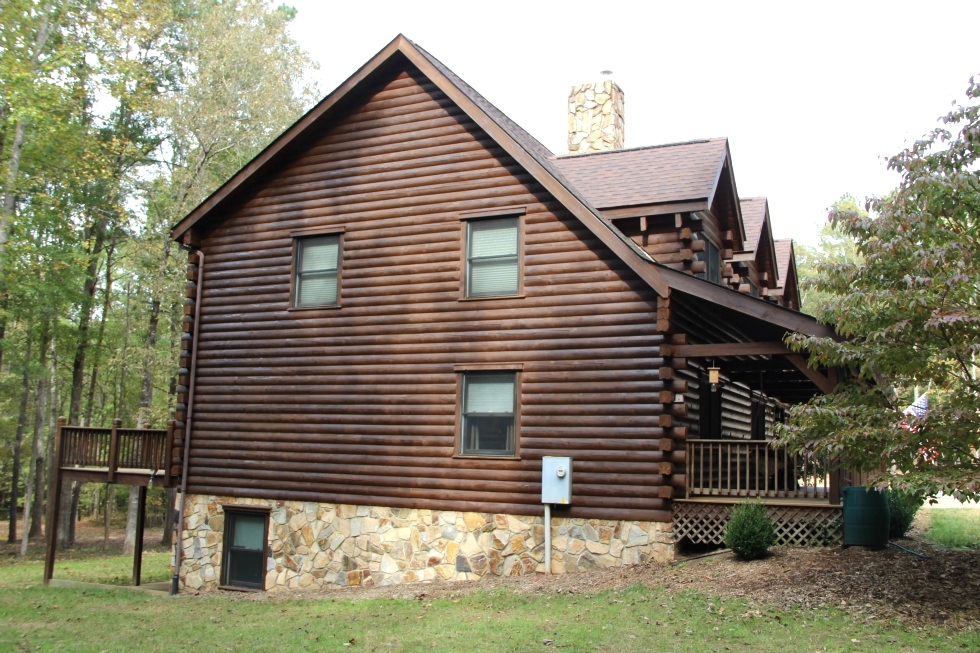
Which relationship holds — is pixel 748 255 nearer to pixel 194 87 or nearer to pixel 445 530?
pixel 445 530

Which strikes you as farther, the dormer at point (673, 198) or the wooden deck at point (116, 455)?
the wooden deck at point (116, 455)

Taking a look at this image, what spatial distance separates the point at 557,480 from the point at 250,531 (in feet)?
19.8

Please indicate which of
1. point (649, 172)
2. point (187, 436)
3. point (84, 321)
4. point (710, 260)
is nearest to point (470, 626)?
point (187, 436)

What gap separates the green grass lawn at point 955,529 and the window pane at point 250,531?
36.3ft

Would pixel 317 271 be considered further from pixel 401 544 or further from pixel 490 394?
pixel 401 544

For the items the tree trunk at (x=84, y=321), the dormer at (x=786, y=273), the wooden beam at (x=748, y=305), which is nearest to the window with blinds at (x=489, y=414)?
the wooden beam at (x=748, y=305)

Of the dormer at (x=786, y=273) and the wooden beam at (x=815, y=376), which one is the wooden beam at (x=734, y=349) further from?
the dormer at (x=786, y=273)

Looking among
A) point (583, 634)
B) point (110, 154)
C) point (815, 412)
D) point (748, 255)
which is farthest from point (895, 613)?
point (110, 154)

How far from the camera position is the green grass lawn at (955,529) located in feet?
45.7

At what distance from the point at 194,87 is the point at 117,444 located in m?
14.1

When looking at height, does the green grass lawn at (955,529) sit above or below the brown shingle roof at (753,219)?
below

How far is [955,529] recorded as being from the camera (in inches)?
622

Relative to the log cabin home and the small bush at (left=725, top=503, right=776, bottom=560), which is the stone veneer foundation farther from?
the small bush at (left=725, top=503, right=776, bottom=560)

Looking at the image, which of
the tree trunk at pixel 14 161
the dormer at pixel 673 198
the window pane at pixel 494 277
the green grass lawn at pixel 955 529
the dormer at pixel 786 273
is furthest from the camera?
the dormer at pixel 786 273
